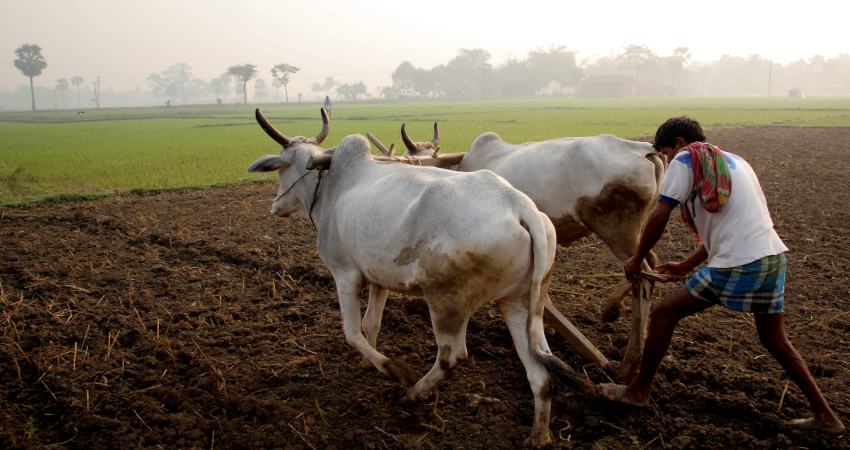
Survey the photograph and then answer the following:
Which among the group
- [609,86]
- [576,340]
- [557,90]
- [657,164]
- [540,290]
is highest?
[557,90]

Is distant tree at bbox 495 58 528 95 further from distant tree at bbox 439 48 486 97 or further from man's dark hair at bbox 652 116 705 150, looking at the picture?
man's dark hair at bbox 652 116 705 150

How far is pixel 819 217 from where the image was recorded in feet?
32.4

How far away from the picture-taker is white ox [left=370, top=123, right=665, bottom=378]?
562 cm

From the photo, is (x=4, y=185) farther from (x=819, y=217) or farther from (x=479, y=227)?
(x=819, y=217)

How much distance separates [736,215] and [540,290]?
3.69 feet

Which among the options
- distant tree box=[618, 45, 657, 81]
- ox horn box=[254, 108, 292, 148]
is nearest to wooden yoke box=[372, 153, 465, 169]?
ox horn box=[254, 108, 292, 148]

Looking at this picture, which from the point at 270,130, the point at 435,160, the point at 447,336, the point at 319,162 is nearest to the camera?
the point at 447,336

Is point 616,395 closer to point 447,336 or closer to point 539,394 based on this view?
point 539,394

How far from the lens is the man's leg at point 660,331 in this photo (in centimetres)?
373

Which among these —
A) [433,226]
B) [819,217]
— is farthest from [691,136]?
[819,217]

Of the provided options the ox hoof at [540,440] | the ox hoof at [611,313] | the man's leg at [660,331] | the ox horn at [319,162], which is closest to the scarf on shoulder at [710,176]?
the man's leg at [660,331]

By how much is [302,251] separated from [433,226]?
15.8ft

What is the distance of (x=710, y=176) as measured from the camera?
11.5ft

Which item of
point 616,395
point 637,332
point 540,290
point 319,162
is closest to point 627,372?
point 637,332
